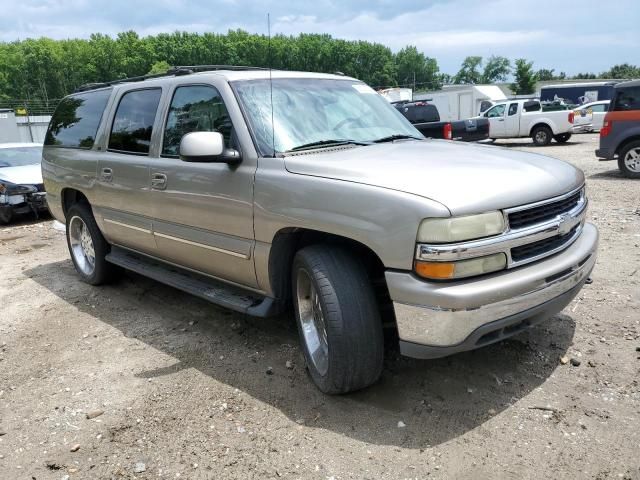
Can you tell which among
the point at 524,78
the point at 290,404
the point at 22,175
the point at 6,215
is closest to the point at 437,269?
the point at 290,404

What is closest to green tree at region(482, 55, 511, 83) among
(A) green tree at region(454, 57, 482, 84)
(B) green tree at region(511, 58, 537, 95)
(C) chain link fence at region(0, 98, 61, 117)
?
(A) green tree at region(454, 57, 482, 84)

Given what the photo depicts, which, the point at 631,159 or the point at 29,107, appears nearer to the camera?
Result: the point at 631,159

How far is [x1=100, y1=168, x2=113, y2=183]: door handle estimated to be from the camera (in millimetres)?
4852

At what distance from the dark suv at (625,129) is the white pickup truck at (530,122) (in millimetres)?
9631

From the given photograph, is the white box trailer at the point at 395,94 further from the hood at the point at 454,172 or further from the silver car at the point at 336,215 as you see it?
the hood at the point at 454,172

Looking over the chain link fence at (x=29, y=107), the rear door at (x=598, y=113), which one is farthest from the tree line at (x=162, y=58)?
the rear door at (x=598, y=113)

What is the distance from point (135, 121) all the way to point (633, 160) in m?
10.1

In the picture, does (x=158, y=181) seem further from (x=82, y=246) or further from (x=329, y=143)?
(x=82, y=246)

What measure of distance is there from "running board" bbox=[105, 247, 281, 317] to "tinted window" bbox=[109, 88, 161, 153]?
997mm

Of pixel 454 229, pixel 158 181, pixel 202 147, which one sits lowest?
pixel 454 229

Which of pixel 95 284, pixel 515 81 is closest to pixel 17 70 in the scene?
pixel 515 81

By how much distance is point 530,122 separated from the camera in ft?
69.1

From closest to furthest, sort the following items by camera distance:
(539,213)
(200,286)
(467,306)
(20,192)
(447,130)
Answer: (467,306)
(539,213)
(200,286)
(20,192)
(447,130)

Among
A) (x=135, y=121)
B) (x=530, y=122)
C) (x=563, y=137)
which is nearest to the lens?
(x=135, y=121)
